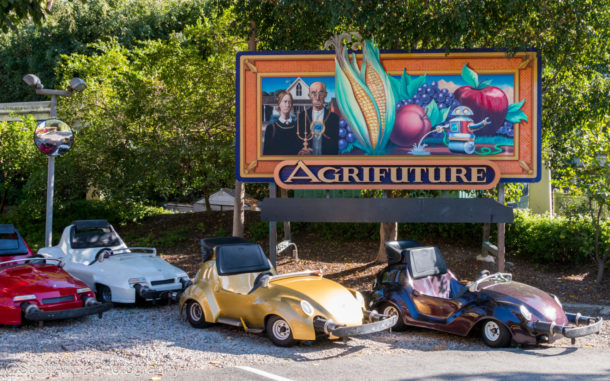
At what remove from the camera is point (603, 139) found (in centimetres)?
1327

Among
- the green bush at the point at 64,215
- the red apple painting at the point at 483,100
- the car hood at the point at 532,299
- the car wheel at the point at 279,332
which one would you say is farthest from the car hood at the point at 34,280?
the red apple painting at the point at 483,100

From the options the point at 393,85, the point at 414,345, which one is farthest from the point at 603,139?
the point at 414,345

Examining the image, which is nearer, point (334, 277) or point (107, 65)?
point (334, 277)

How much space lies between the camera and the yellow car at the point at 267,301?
8.89 m

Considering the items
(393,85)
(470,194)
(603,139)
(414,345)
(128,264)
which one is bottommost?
(414,345)

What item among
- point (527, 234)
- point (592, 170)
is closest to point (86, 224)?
point (527, 234)

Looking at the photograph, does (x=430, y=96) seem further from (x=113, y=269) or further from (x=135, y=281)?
(x=113, y=269)

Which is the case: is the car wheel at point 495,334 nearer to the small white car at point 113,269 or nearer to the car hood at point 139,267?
the small white car at point 113,269

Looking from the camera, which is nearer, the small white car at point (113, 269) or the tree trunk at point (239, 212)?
the small white car at point (113, 269)

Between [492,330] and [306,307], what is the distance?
288 centimetres

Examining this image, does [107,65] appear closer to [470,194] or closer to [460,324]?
[470,194]

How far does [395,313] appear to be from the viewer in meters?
10.4

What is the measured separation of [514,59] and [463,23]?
161 cm

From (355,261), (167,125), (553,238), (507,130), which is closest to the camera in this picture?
(507,130)
